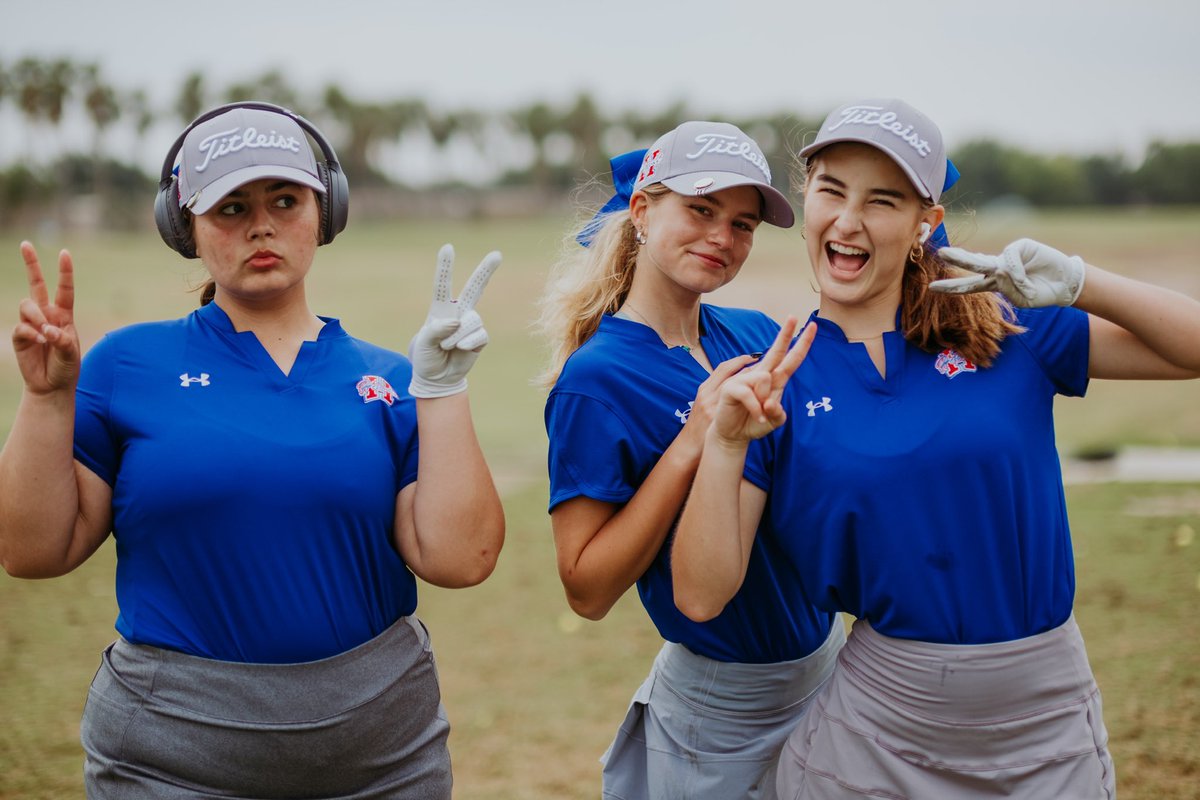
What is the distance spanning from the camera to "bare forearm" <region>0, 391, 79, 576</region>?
237cm

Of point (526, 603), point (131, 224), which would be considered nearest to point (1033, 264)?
point (526, 603)

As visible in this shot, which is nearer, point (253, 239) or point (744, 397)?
point (744, 397)

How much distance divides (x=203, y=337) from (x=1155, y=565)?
6.22 m

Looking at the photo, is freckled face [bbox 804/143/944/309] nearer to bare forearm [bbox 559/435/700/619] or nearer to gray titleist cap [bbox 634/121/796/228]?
gray titleist cap [bbox 634/121/796/228]

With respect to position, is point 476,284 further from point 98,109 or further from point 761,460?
point 98,109

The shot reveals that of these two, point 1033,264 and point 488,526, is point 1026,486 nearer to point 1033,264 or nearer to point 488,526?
point 1033,264

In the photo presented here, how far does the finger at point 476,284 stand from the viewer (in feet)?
8.63

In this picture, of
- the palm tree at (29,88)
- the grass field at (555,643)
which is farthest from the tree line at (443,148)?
the grass field at (555,643)

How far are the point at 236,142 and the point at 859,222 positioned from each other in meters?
Result: 1.46

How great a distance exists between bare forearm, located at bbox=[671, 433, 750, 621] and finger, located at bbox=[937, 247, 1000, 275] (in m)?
0.65

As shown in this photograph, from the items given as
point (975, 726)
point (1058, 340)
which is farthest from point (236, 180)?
point (975, 726)

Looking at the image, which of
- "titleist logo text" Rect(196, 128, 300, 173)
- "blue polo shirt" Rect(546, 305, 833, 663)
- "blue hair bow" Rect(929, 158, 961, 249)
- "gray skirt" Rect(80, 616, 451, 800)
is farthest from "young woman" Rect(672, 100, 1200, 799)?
"titleist logo text" Rect(196, 128, 300, 173)

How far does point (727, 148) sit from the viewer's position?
2.90 m

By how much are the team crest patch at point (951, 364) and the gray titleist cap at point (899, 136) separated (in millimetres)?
368
